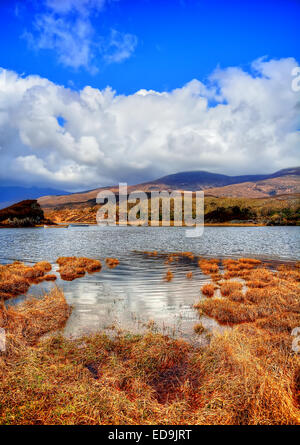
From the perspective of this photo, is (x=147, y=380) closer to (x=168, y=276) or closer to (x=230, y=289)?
(x=230, y=289)

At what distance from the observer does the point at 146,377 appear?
6.60 meters

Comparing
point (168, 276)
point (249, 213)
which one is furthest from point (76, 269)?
point (249, 213)

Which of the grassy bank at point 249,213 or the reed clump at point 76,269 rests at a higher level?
the grassy bank at point 249,213

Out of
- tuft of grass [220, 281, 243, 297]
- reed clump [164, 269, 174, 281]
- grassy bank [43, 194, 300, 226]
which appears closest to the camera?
tuft of grass [220, 281, 243, 297]

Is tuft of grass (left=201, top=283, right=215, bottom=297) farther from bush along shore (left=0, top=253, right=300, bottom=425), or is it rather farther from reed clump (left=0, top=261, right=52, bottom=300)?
reed clump (left=0, top=261, right=52, bottom=300)

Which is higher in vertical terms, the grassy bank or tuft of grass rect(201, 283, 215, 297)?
the grassy bank

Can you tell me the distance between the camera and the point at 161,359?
7516 millimetres

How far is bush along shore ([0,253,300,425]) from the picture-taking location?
4820mm

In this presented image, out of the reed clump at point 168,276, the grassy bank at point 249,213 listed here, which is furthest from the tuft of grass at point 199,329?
the grassy bank at point 249,213

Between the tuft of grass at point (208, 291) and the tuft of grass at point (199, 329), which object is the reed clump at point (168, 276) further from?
the tuft of grass at point (199, 329)

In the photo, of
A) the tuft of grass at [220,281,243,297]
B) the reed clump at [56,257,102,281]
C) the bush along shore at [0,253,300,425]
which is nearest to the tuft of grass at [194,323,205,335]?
the bush along shore at [0,253,300,425]

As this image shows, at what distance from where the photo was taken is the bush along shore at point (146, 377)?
15.8ft

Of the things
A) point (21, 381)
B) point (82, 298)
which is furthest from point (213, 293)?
point (21, 381)
